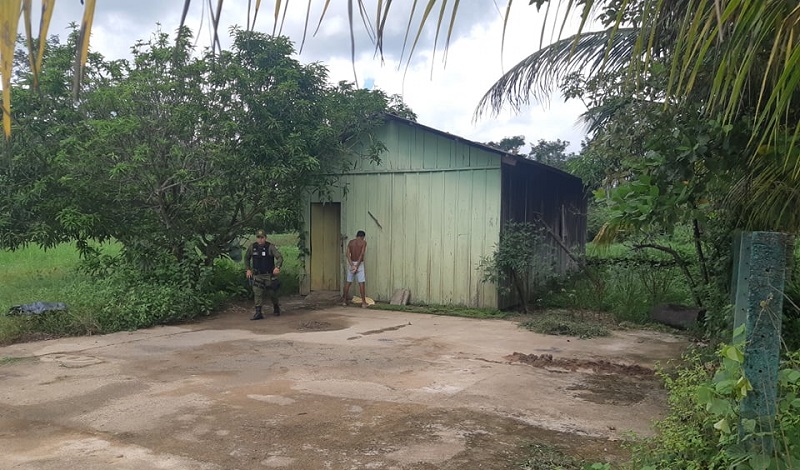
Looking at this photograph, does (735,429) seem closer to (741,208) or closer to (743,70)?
(743,70)

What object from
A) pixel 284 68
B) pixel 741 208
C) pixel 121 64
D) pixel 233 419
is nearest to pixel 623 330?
pixel 741 208

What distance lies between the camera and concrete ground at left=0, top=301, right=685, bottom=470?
3.88 metres

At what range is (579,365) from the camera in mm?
6406

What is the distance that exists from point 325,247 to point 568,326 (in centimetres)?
625

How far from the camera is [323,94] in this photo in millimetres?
10875

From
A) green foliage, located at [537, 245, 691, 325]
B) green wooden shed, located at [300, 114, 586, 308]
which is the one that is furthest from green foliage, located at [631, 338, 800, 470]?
green wooden shed, located at [300, 114, 586, 308]

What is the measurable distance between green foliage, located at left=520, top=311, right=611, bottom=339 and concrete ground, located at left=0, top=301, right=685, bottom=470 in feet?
0.92

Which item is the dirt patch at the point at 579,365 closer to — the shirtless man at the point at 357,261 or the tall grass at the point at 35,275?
the shirtless man at the point at 357,261

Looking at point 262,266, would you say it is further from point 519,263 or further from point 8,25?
point 8,25

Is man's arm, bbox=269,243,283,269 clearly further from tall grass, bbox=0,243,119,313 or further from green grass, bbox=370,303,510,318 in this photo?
tall grass, bbox=0,243,119,313

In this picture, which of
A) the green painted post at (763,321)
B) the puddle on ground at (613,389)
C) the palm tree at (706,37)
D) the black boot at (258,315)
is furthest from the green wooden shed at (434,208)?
the green painted post at (763,321)

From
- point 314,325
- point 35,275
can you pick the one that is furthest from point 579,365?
point 35,275

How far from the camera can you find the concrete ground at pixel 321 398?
12.7 feet

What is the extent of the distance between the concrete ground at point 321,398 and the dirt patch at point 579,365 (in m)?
0.02
